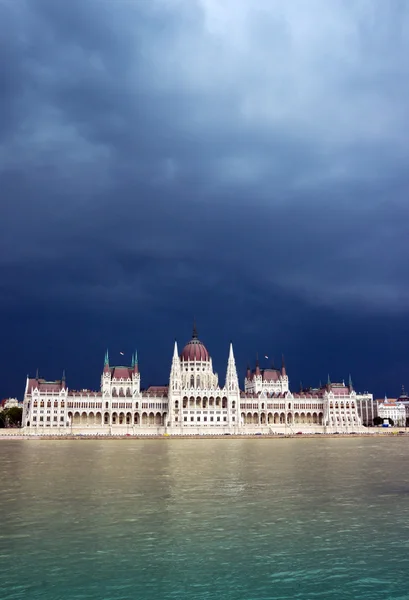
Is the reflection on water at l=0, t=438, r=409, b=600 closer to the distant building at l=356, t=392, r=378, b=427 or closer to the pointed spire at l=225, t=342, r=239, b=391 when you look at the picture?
the pointed spire at l=225, t=342, r=239, b=391

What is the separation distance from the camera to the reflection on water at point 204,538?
17.5 meters

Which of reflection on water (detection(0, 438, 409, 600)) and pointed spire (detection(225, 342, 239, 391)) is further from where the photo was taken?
pointed spire (detection(225, 342, 239, 391))

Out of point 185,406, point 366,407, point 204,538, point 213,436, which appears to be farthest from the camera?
point 366,407

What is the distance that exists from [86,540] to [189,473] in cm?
2436

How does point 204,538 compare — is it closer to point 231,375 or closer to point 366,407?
point 231,375

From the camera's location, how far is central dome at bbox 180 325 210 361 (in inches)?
6289

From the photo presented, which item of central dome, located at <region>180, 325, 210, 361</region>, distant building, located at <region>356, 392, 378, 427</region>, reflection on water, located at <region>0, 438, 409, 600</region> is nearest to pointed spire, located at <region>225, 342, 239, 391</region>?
central dome, located at <region>180, 325, 210, 361</region>

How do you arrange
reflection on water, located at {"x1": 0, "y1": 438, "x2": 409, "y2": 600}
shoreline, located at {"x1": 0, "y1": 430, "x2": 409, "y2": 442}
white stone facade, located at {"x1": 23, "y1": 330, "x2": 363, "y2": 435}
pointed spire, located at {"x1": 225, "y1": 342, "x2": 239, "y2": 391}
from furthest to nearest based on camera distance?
1. pointed spire, located at {"x1": 225, "y1": 342, "x2": 239, "y2": 391}
2. white stone facade, located at {"x1": 23, "y1": 330, "x2": 363, "y2": 435}
3. shoreline, located at {"x1": 0, "y1": 430, "x2": 409, "y2": 442}
4. reflection on water, located at {"x1": 0, "y1": 438, "x2": 409, "y2": 600}

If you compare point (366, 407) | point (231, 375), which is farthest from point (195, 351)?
point (366, 407)

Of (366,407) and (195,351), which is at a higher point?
(195,351)

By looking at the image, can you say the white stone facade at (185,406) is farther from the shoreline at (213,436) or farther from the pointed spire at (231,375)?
→ the shoreline at (213,436)

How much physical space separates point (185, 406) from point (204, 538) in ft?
419

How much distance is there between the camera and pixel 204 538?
22.8 m

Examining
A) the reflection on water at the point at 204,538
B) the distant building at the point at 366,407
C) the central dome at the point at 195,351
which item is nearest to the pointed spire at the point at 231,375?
the central dome at the point at 195,351
